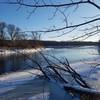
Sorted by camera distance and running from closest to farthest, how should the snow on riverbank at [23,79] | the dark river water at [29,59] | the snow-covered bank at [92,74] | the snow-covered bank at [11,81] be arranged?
the snow-covered bank at [92,74], the dark river water at [29,59], the snow on riverbank at [23,79], the snow-covered bank at [11,81]

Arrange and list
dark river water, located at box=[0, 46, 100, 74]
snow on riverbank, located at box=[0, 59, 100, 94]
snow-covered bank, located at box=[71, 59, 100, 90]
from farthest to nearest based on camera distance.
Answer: snow on riverbank, located at box=[0, 59, 100, 94] < dark river water, located at box=[0, 46, 100, 74] < snow-covered bank, located at box=[71, 59, 100, 90]

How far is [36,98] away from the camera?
8.55 metres

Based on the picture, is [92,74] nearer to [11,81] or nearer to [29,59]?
[11,81]

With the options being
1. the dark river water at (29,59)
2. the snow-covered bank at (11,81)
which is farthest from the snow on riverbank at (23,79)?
the dark river water at (29,59)

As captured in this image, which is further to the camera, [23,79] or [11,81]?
[23,79]

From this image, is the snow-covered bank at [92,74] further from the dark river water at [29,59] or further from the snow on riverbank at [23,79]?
the dark river water at [29,59]

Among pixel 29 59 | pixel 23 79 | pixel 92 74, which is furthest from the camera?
pixel 92 74

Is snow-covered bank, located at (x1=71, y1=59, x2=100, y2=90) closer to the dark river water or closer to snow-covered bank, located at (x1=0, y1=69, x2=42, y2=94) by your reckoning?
the dark river water

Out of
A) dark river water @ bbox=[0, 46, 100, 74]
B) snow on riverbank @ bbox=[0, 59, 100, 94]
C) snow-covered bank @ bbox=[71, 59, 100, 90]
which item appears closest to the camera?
snow-covered bank @ bbox=[71, 59, 100, 90]

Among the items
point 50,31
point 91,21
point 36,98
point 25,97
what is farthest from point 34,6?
point 25,97

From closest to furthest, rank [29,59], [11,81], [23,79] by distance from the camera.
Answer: [29,59] < [11,81] < [23,79]

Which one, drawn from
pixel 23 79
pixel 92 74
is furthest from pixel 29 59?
pixel 92 74

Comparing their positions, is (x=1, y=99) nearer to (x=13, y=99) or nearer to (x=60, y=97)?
(x=13, y=99)

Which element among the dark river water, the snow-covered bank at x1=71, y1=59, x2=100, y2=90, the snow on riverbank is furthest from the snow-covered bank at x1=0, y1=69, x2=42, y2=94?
the snow-covered bank at x1=71, y1=59, x2=100, y2=90
